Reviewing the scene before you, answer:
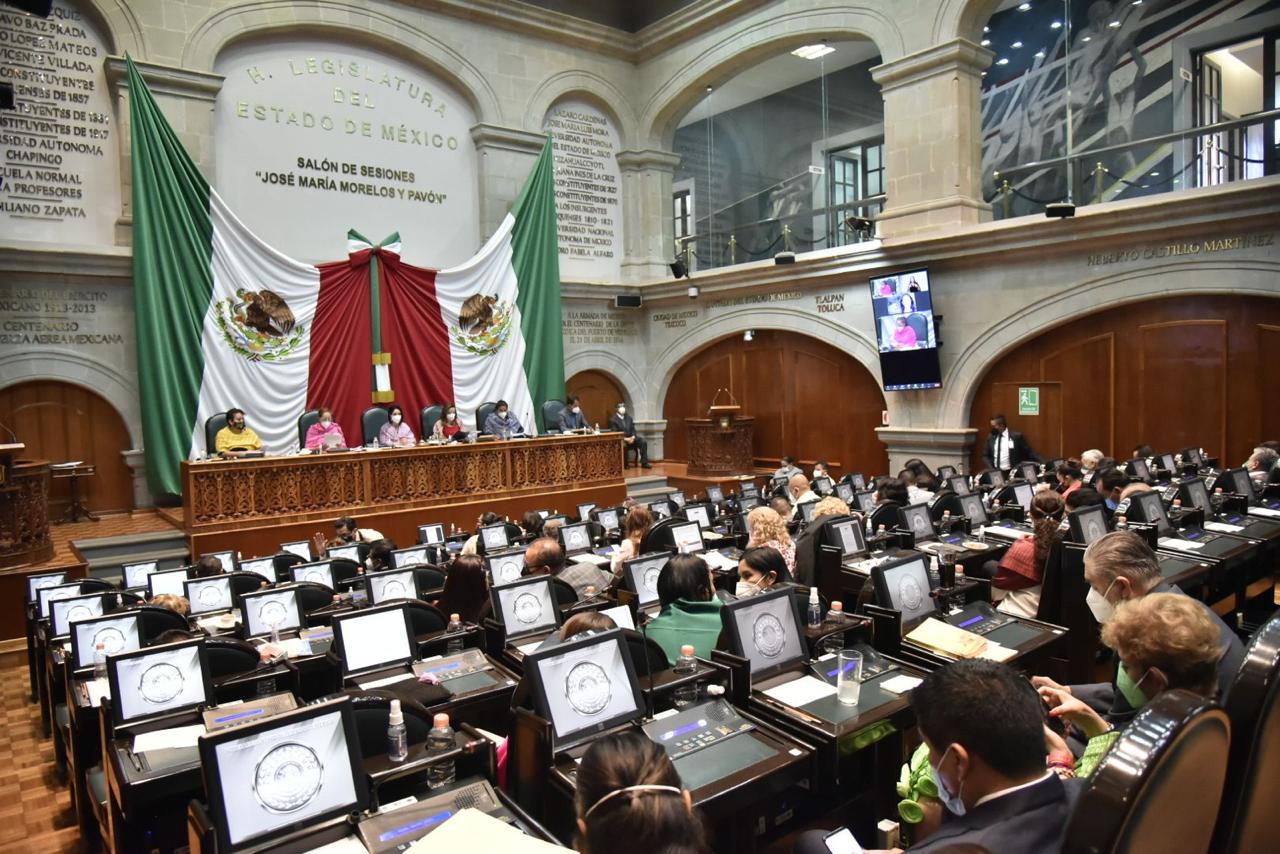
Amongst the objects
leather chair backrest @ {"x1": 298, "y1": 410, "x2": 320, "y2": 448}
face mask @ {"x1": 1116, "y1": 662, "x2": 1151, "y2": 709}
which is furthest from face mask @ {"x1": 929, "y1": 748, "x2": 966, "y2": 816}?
leather chair backrest @ {"x1": 298, "y1": 410, "x2": 320, "y2": 448}

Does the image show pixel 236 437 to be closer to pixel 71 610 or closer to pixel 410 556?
pixel 410 556

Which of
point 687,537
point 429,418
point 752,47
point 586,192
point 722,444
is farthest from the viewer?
point 586,192

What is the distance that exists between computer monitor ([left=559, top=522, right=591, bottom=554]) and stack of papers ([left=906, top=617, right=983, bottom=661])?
333cm

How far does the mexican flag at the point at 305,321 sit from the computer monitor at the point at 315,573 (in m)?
5.91

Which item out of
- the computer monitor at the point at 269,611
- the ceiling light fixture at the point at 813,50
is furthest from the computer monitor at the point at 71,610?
the ceiling light fixture at the point at 813,50

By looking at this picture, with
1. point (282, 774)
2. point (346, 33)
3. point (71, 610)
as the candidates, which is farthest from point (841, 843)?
point (346, 33)

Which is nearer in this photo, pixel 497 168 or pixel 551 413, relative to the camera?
pixel 551 413

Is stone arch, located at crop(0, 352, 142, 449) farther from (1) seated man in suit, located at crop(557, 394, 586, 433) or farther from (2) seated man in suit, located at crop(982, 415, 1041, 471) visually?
(2) seated man in suit, located at crop(982, 415, 1041, 471)

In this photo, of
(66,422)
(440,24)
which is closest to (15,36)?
(66,422)

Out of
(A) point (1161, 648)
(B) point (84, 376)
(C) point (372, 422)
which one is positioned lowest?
(A) point (1161, 648)

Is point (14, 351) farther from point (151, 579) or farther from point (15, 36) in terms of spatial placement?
point (151, 579)

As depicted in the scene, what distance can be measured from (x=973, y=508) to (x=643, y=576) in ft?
10.5

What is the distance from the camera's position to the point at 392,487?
31.3 ft

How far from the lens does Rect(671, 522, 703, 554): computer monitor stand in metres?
5.77
